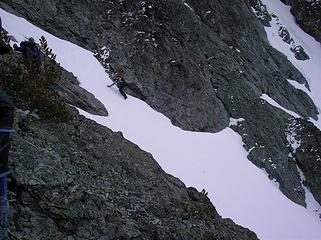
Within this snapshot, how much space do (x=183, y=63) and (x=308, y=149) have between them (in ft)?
34.4

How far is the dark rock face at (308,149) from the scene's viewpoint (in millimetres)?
22828

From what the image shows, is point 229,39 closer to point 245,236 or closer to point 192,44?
point 192,44

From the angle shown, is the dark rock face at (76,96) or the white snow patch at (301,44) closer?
the dark rock face at (76,96)

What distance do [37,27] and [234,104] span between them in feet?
42.6

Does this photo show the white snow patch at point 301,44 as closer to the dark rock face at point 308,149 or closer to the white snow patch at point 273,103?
the white snow patch at point 273,103

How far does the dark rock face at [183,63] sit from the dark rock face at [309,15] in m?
22.7

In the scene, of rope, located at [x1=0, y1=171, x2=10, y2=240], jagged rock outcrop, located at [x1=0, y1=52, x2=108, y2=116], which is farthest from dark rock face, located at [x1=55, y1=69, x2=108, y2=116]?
rope, located at [x1=0, y1=171, x2=10, y2=240]

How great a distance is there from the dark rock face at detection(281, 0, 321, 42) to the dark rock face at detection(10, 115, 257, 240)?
1673 inches

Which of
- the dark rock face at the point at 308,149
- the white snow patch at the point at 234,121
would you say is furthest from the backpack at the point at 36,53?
the dark rock face at the point at 308,149

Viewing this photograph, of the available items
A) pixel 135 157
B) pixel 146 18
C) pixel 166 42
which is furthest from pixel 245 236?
pixel 146 18

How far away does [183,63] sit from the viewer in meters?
22.2

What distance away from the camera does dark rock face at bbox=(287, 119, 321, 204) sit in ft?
74.9

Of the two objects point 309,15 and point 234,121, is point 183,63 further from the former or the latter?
point 309,15

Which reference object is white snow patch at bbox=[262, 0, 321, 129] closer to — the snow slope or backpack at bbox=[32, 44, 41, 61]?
the snow slope
